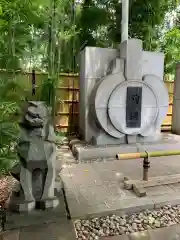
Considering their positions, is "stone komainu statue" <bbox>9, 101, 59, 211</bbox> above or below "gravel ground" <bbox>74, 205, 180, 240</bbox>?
above

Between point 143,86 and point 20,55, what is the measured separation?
2636 millimetres

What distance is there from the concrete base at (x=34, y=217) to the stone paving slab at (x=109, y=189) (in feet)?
0.50

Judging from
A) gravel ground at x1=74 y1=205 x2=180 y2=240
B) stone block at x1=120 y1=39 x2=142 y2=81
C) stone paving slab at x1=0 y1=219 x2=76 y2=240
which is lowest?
gravel ground at x1=74 y1=205 x2=180 y2=240

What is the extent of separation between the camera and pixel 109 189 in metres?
2.80

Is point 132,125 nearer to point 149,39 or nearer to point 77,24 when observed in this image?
point 149,39

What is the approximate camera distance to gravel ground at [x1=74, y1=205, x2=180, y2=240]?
1.98m

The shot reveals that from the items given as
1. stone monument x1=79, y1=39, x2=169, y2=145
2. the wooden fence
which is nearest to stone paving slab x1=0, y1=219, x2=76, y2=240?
stone monument x1=79, y1=39, x2=169, y2=145

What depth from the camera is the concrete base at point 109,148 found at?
4.15 m

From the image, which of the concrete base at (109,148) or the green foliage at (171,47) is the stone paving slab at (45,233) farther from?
the green foliage at (171,47)

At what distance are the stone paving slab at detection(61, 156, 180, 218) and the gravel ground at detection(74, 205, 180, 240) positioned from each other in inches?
3.1

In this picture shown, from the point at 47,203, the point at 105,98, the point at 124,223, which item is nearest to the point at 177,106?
the point at 105,98

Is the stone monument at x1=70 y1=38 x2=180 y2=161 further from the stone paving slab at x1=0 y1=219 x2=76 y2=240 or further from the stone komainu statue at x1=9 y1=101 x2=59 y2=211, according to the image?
the stone paving slab at x1=0 y1=219 x2=76 y2=240

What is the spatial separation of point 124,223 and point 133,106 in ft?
9.22

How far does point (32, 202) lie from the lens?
2.13 meters
